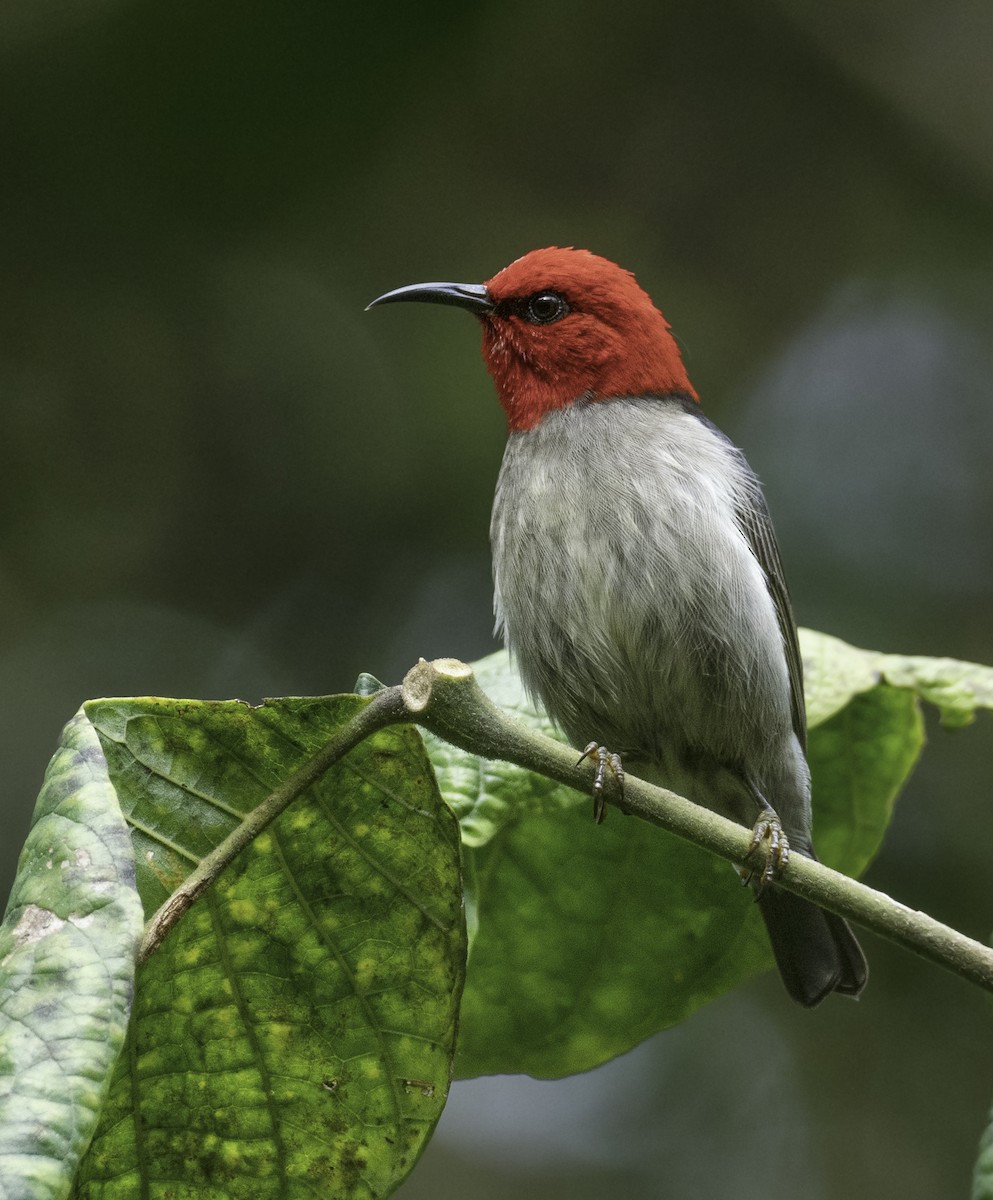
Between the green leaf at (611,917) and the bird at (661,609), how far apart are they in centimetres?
34

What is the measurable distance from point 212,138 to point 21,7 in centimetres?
105

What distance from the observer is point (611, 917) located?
9.57 ft

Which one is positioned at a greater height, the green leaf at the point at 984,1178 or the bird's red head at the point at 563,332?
the bird's red head at the point at 563,332

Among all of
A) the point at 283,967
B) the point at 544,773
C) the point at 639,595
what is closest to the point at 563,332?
the point at 639,595

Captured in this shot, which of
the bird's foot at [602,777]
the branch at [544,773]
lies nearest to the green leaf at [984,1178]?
the branch at [544,773]

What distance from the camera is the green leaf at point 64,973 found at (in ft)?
4.73

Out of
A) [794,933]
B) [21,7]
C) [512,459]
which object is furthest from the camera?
[21,7]

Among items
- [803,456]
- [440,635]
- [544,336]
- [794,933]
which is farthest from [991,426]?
[794,933]

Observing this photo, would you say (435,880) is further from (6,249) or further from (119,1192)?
(6,249)

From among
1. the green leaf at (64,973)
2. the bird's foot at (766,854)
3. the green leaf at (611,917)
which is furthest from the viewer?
the green leaf at (611,917)

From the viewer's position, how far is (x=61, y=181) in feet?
22.6

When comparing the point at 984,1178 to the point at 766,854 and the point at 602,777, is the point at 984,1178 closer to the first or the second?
the point at 766,854

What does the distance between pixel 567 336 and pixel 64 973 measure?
300 centimetres

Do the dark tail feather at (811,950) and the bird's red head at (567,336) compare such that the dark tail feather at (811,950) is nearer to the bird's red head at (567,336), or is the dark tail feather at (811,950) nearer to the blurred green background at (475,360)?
the bird's red head at (567,336)
